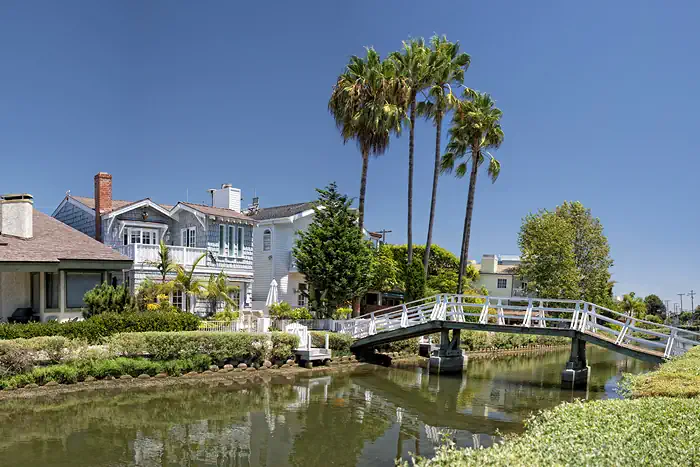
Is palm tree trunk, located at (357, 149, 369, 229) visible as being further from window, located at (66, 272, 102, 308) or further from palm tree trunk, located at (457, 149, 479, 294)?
window, located at (66, 272, 102, 308)

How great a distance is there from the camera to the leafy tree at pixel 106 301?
2380 cm

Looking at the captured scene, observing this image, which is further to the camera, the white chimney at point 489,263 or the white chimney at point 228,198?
the white chimney at point 489,263

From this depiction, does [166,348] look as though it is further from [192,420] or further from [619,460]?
[619,460]

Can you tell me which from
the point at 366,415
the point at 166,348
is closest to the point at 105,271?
the point at 166,348

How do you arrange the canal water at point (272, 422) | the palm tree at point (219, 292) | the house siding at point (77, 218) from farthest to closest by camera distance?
the house siding at point (77, 218) → the palm tree at point (219, 292) → the canal water at point (272, 422)

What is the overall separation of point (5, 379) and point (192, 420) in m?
6.63

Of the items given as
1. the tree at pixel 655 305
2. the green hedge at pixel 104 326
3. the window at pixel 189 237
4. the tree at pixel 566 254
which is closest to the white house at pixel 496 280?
the tree at pixel 566 254

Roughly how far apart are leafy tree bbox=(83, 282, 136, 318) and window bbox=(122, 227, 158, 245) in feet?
26.7

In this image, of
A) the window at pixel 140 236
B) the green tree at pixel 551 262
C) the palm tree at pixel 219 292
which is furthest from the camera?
the green tree at pixel 551 262

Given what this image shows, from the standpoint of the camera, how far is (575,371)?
79.6 feet

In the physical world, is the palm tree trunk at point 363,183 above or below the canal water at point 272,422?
above

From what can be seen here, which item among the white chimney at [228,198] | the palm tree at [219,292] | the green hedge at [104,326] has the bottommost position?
the green hedge at [104,326]

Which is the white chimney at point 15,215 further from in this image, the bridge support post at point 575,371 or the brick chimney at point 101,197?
the bridge support post at point 575,371

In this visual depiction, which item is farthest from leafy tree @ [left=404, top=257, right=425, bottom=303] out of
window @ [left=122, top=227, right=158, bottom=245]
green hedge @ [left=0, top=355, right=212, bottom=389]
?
window @ [left=122, top=227, right=158, bottom=245]
